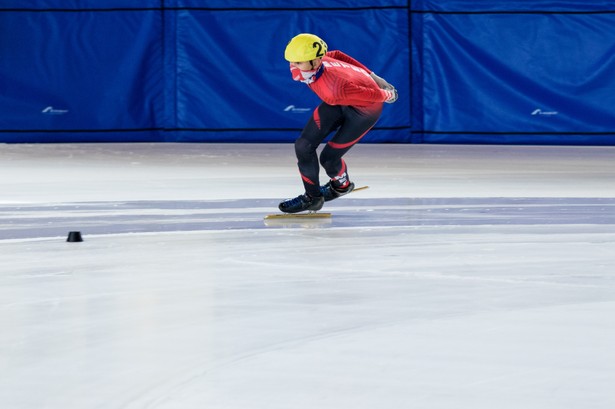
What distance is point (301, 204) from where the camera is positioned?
27.9 feet

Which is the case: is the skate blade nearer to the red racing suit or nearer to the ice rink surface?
the ice rink surface

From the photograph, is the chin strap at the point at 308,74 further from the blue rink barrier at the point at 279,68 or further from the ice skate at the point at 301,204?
the blue rink barrier at the point at 279,68

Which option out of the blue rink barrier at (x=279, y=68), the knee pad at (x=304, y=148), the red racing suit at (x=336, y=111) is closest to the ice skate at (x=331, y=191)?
the red racing suit at (x=336, y=111)

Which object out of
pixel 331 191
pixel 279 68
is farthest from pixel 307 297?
pixel 279 68

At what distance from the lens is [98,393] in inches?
149

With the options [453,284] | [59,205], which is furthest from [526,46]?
[453,284]

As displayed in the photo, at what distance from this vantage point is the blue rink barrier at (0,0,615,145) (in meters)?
15.5

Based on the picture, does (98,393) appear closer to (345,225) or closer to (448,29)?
(345,225)

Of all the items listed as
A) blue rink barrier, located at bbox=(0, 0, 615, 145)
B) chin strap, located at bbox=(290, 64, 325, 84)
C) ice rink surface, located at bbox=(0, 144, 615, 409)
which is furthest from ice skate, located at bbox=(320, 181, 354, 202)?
blue rink barrier, located at bbox=(0, 0, 615, 145)

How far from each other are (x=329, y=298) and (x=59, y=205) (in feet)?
13.5

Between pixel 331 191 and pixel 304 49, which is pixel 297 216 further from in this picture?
pixel 304 49

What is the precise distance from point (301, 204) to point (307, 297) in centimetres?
314

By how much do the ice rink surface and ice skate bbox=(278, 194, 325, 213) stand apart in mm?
166

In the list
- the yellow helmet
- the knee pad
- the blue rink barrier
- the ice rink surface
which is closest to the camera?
the ice rink surface
